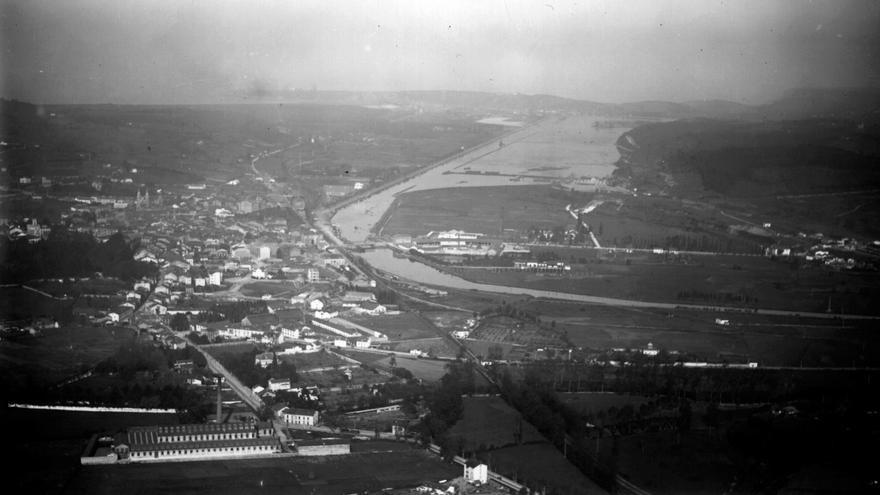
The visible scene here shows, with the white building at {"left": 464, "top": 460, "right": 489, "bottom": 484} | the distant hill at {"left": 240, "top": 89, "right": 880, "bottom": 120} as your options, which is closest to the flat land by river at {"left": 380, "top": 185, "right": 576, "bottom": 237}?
the distant hill at {"left": 240, "top": 89, "right": 880, "bottom": 120}

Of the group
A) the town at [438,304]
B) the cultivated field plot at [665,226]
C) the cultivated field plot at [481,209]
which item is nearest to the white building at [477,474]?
the town at [438,304]

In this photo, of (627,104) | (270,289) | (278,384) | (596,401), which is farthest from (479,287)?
(627,104)

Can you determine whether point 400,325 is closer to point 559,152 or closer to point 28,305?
point 28,305

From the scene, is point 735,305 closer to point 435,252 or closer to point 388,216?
point 435,252

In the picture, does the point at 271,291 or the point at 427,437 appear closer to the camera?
the point at 427,437

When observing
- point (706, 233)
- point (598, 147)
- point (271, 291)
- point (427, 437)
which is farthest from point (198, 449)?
point (598, 147)

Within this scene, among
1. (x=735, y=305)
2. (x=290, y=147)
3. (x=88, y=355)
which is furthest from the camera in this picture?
(x=290, y=147)
